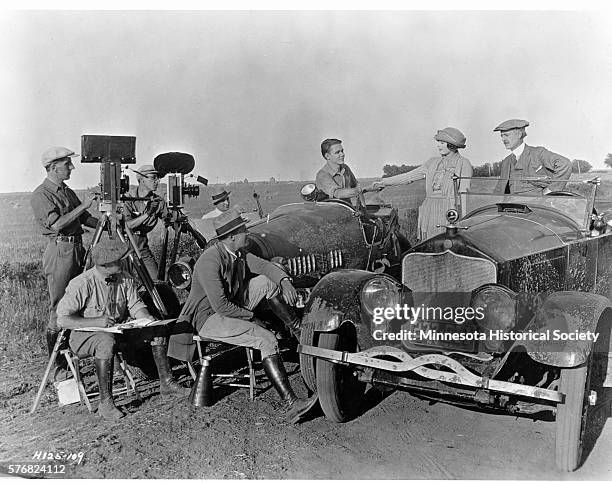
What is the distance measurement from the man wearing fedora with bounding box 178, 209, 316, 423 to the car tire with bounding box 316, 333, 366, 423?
0.48 ft

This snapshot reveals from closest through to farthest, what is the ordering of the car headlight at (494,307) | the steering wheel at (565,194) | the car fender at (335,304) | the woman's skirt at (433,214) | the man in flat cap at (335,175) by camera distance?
the car headlight at (494,307) < the car fender at (335,304) < the steering wheel at (565,194) < the woman's skirt at (433,214) < the man in flat cap at (335,175)

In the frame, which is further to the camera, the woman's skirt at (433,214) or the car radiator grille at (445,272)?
the woman's skirt at (433,214)

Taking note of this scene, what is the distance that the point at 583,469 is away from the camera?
4.05m

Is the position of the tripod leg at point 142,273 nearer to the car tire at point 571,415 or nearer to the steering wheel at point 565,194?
the car tire at point 571,415

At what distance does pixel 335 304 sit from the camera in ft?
15.2

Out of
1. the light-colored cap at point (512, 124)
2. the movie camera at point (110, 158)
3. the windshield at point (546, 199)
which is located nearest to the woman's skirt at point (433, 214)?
the windshield at point (546, 199)

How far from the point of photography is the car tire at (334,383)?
4664 millimetres

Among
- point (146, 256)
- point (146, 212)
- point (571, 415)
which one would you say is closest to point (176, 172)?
point (146, 212)

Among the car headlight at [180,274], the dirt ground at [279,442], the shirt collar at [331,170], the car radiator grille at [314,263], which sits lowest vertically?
the dirt ground at [279,442]

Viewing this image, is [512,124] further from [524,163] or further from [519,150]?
[524,163]

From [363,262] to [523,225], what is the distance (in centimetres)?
209

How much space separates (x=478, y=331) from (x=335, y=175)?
11.6ft

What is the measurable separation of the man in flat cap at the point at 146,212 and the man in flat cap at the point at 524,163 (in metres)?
3.48

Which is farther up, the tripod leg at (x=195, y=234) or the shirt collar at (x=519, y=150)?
the shirt collar at (x=519, y=150)
